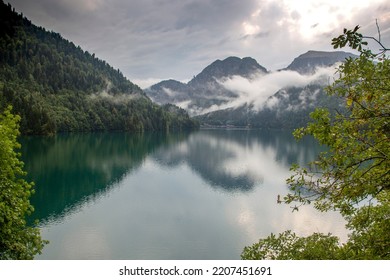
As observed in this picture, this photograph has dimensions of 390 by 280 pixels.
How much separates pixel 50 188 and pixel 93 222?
1912cm

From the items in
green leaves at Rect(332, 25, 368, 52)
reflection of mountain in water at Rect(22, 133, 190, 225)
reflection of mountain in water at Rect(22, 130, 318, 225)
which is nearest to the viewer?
green leaves at Rect(332, 25, 368, 52)

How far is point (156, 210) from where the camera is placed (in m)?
47.8

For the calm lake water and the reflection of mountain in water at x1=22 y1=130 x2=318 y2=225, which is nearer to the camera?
the calm lake water

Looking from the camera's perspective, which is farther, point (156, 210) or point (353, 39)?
point (156, 210)

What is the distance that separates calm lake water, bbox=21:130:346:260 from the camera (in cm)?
3272

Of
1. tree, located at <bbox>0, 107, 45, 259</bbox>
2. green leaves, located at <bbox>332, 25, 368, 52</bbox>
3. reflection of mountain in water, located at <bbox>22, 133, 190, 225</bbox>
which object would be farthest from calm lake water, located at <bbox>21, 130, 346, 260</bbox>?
green leaves, located at <bbox>332, 25, 368, 52</bbox>

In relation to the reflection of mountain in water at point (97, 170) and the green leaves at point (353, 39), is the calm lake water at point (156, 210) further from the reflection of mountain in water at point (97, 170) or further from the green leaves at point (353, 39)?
the green leaves at point (353, 39)

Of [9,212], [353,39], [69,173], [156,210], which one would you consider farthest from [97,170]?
[353,39]

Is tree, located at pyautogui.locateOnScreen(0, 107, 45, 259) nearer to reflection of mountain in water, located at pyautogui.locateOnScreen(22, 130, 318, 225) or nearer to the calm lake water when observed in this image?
the calm lake water

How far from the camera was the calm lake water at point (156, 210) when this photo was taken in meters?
32.7

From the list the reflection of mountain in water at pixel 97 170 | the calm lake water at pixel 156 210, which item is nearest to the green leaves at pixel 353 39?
the calm lake water at pixel 156 210

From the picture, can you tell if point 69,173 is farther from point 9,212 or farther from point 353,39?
point 353,39

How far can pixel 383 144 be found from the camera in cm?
673

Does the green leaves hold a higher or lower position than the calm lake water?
higher
